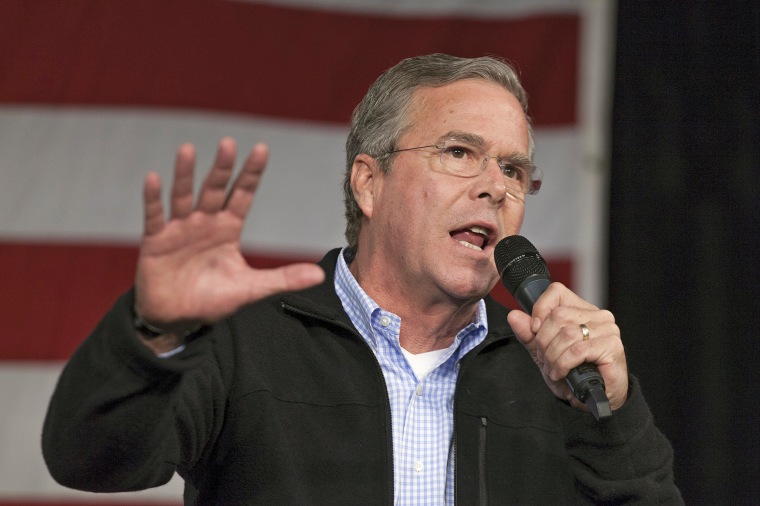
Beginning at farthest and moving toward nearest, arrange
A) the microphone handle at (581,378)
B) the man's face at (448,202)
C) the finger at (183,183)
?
the man's face at (448,202)
the microphone handle at (581,378)
the finger at (183,183)

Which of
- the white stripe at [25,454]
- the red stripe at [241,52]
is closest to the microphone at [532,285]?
the red stripe at [241,52]

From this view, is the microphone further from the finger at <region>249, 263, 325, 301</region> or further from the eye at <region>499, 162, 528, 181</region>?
the finger at <region>249, 263, 325, 301</region>

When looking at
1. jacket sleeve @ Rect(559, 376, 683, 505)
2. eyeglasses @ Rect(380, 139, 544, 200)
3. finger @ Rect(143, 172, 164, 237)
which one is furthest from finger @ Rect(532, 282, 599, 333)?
finger @ Rect(143, 172, 164, 237)

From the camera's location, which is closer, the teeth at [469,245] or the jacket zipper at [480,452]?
the jacket zipper at [480,452]

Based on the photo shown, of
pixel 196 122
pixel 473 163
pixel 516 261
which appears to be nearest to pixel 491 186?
pixel 473 163

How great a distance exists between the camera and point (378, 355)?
175 centimetres

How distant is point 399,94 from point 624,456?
888mm

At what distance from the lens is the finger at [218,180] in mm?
1101

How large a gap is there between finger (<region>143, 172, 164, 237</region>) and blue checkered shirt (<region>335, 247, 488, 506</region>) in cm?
66

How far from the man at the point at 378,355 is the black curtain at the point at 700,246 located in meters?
0.91

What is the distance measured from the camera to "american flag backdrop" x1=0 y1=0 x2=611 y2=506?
9.36 feet

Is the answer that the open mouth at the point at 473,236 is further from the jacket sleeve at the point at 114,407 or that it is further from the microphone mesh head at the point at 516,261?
the jacket sleeve at the point at 114,407

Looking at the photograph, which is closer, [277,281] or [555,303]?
[277,281]

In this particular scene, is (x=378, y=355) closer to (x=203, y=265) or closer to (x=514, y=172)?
(x=514, y=172)
